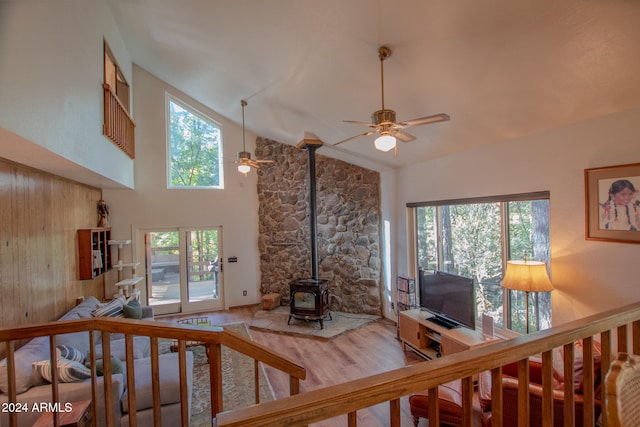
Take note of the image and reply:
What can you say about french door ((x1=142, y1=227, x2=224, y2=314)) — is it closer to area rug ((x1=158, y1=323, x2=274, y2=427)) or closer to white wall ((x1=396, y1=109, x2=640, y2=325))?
area rug ((x1=158, y1=323, x2=274, y2=427))

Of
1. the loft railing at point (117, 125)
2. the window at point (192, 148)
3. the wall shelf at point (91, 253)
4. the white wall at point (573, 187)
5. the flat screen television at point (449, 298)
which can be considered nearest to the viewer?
the white wall at point (573, 187)

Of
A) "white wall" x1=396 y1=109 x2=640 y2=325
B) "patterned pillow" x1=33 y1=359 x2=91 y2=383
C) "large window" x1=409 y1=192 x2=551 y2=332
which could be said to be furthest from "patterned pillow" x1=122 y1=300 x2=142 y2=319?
"white wall" x1=396 y1=109 x2=640 y2=325

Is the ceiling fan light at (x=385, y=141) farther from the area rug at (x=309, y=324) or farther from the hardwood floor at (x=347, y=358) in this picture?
the area rug at (x=309, y=324)

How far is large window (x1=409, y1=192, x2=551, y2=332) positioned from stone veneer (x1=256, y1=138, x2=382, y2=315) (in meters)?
1.35

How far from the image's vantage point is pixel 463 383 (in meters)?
0.96

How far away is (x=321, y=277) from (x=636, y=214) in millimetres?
4525

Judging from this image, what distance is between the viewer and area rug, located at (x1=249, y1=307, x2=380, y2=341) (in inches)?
186

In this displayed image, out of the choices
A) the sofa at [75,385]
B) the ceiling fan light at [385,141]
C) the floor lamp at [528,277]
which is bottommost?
the sofa at [75,385]

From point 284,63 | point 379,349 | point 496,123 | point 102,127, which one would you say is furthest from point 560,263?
point 102,127

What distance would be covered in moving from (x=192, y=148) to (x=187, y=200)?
111 centimetres

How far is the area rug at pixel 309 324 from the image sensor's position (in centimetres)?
473

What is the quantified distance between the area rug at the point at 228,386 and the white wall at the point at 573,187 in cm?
317

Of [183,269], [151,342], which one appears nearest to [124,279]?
[183,269]

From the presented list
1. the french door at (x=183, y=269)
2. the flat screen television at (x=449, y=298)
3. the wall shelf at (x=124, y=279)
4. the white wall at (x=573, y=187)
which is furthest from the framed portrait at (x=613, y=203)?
the wall shelf at (x=124, y=279)
